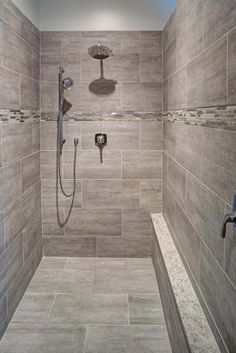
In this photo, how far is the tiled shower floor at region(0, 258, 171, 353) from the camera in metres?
2.35

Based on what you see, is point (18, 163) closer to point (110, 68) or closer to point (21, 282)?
point (21, 282)

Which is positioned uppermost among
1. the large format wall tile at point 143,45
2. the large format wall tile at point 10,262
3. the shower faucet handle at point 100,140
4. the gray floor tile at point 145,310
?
the large format wall tile at point 143,45

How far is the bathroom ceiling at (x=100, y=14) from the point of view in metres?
3.44

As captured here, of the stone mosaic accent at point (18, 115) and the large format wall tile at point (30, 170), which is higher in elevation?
the stone mosaic accent at point (18, 115)

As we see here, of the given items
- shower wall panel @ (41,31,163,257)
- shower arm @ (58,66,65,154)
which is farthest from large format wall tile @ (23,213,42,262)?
shower arm @ (58,66,65,154)

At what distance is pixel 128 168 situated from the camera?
3.66 m

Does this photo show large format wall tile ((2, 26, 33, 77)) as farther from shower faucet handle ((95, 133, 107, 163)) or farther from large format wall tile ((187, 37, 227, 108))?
large format wall tile ((187, 37, 227, 108))

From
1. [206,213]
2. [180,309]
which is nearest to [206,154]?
[206,213]

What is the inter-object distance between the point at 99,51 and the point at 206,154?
1734 mm

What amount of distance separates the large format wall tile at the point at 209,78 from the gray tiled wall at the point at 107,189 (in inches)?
49.6

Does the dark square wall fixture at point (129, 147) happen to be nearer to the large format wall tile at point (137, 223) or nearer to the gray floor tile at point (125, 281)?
the large format wall tile at point (137, 223)

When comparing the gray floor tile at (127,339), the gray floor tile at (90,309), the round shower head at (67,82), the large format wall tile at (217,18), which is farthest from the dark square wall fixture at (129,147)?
the gray floor tile at (127,339)

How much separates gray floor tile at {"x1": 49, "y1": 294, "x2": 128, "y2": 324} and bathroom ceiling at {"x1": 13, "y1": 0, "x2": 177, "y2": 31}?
246 cm

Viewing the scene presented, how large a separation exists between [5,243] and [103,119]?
1629mm
